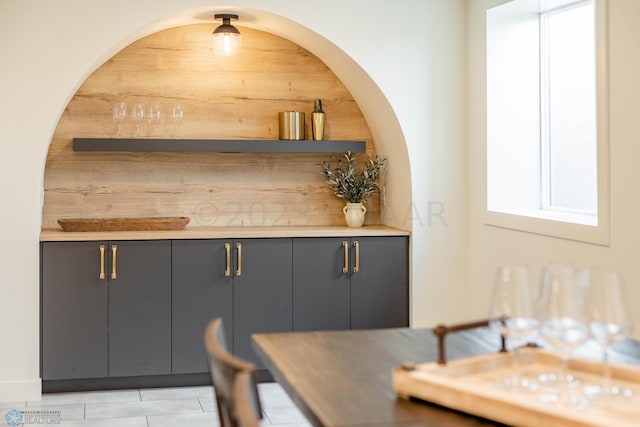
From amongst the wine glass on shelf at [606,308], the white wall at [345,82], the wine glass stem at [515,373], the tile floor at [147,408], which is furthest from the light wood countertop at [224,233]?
the wine glass on shelf at [606,308]

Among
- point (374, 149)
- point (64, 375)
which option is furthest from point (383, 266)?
point (64, 375)

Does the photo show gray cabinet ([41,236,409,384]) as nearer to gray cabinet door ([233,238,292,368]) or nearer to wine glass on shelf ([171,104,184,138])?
gray cabinet door ([233,238,292,368])

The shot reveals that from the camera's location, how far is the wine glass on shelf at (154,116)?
17.5 feet

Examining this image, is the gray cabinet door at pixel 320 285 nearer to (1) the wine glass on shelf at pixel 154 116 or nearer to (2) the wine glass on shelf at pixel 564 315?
(1) the wine glass on shelf at pixel 154 116

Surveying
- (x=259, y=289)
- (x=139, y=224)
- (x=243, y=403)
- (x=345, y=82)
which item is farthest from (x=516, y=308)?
(x=345, y=82)

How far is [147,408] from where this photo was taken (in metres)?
4.65

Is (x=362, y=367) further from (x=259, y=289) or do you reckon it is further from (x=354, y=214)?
(x=354, y=214)

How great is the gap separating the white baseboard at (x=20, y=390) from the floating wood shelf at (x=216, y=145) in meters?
1.36

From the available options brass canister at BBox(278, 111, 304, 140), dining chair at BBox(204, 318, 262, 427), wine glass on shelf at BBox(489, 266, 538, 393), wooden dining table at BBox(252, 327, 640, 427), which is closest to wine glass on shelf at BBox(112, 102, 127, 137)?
brass canister at BBox(278, 111, 304, 140)

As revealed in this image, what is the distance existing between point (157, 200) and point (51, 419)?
5.23 feet

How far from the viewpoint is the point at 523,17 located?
502 cm

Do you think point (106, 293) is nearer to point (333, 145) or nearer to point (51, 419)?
point (51, 419)

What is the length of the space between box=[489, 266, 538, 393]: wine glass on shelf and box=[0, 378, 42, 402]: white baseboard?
3558mm

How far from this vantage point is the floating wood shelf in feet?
16.8
